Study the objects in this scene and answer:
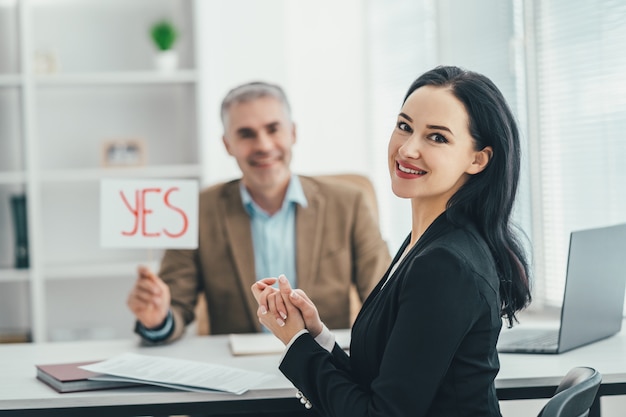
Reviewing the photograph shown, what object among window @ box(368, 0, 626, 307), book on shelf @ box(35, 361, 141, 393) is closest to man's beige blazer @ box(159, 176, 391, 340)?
window @ box(368, 0, 626, 307)

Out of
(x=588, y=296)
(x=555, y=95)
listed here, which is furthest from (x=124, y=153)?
(x=588, y=296)

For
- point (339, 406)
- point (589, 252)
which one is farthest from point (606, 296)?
point (339, 406)

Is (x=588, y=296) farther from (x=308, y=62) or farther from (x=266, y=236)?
(x=308, y=62)

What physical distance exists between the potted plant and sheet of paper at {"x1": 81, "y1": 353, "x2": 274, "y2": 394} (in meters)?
2.10

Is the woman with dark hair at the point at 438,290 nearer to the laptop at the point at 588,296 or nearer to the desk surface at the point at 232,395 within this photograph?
the desk surface at the point at 232,395

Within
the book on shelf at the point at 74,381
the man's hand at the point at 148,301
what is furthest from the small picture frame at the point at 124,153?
the book on shelf at the point at 74,381

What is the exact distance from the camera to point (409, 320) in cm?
133

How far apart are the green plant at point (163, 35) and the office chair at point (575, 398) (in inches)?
107

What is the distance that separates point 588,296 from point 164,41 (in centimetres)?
241

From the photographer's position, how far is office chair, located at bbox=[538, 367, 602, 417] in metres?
1.22

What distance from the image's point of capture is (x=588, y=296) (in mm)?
1862

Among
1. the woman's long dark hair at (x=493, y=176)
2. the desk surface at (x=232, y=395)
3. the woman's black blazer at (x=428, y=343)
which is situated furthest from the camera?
the desk surface at (x=232, y=395)

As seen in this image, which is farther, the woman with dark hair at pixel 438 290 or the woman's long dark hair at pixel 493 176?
the woman's long dark hair at pixel 493 176

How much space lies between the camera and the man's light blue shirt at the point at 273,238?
8.40 feet
